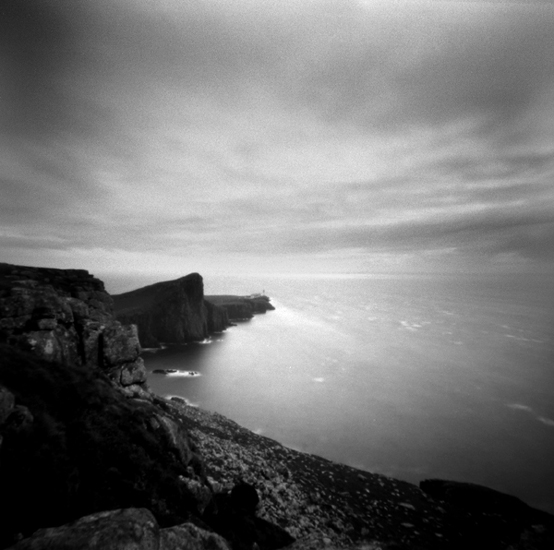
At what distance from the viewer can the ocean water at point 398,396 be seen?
114ft

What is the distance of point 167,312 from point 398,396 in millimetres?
81890

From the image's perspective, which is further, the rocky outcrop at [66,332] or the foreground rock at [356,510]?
the rocky outcrop at [66,332]

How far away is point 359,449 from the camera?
36.3 m

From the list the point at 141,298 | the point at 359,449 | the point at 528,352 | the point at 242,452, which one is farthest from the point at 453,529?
the point at 141,298

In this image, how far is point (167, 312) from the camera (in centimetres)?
9525

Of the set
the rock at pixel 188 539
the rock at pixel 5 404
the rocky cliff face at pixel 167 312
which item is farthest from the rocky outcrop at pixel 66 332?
the rocky cliff face at pixel 167 312

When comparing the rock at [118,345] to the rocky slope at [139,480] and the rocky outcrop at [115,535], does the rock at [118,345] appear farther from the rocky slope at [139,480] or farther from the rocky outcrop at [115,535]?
the rocky outcrop at [115,535]

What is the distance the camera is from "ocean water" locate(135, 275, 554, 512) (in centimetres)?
3478

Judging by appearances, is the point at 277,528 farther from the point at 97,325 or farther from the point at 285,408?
the point at 285,408

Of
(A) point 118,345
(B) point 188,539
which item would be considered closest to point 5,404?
(B) point 188,539

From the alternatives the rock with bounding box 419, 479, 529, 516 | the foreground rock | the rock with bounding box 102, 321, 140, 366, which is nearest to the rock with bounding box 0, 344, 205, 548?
the foreground rock

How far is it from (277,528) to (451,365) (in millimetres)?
82861

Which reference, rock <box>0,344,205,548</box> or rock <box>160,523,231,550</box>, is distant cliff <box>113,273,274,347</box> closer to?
rock <box>0,344,205,548</box>

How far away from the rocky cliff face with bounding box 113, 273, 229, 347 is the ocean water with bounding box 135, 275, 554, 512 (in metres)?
7.11
